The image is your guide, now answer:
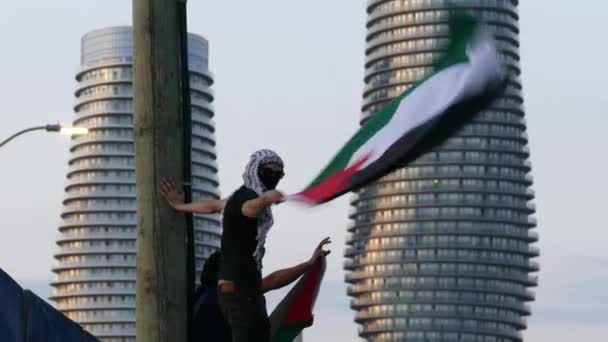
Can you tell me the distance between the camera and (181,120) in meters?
5.74

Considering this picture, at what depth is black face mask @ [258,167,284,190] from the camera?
566cm


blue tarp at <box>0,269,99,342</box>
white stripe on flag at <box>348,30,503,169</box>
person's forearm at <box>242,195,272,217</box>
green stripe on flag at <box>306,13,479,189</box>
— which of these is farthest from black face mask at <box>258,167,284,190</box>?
blue tarp at <box>0,269,99,342</box>

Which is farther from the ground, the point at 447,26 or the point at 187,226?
the point at 447,26

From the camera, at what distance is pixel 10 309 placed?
5.98 meters

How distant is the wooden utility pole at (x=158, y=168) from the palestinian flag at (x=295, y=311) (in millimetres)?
607

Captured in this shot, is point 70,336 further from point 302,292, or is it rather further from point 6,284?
point 302,292

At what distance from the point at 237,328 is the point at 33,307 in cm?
97

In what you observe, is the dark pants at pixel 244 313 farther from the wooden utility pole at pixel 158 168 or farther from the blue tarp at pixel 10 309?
the blue tarp at pixel 10 309

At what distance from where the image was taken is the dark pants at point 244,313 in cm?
564

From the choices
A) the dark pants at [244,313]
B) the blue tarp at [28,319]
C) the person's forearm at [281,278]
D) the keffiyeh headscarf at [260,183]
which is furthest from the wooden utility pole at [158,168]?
the blue tarp at [28,319]

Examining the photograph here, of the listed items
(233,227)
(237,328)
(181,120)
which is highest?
(181,120)

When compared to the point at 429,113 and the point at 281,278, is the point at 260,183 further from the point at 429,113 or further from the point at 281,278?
the point at 429,113

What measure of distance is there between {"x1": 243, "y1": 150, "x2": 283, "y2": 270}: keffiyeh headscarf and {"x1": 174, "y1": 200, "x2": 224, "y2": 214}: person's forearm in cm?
16

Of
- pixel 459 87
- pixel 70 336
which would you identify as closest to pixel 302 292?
pixel 70 336
